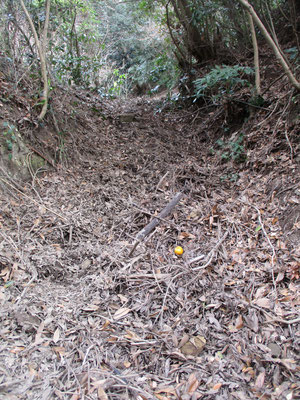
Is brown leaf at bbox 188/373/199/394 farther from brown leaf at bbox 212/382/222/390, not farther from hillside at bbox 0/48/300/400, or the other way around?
brown leaf at bbox 212/382/222/390

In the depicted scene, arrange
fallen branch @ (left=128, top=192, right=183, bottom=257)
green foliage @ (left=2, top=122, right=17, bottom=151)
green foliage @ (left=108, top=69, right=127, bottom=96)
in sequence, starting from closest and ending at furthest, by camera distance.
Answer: fallen branch @ (left=128, top=192, right=183, bottom=257) → green foliage @ (left=2, top=122, right=17, bottom=151) → green foliage @ (left=108, top=69, right=127, bottom=96)

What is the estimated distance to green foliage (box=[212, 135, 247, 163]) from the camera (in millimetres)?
4453

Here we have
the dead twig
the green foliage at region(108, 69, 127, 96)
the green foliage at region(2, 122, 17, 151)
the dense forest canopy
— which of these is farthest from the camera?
the green foliage at region(108, 69, 127, 96)

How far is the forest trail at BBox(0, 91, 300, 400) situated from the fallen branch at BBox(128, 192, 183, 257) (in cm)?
8

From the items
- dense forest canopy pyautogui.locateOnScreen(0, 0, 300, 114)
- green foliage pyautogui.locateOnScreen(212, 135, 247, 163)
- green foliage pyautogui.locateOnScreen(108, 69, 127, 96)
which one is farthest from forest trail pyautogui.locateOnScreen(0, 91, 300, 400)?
green foliage pyautogui.locateOnScreen(108, 69, 127, 96)

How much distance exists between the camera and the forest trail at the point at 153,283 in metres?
1.87

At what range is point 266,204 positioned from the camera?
337 centimetres

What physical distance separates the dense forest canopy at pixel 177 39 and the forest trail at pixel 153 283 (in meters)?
1.76

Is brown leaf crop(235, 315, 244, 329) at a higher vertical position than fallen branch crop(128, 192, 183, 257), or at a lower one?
lower

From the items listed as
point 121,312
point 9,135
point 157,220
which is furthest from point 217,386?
point 9,135

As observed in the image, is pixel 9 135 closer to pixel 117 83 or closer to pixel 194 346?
pixel 194 346

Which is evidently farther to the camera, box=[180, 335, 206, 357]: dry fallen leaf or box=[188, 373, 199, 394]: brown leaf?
box=[180, 335, 206, 357]: dry fallen leaf

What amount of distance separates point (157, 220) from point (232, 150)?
207 cm

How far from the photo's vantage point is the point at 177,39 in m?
7.02
